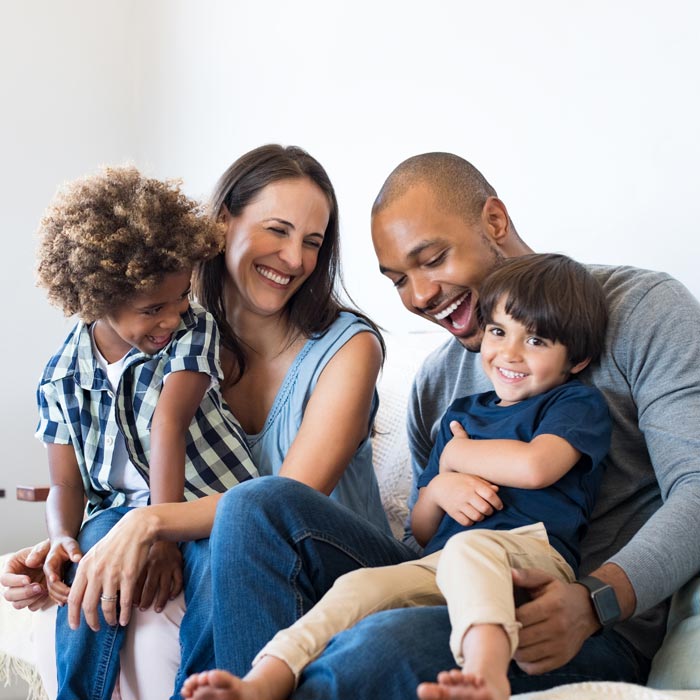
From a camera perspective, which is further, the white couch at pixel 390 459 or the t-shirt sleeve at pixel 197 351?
the white couch at pixel 390 459

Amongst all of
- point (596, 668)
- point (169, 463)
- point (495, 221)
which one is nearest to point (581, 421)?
point (596, 668)

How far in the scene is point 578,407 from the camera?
4.17ft

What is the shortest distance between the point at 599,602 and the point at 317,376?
767 mm

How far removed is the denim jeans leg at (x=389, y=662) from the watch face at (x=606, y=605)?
80mm

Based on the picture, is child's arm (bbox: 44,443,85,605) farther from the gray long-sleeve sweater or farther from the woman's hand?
the gray long-sleeve sweater

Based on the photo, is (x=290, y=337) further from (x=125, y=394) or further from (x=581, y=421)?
(x=581, y=421)

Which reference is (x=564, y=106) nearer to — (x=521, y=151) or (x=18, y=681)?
(x=521, y=151)

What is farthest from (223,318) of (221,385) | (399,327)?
(399,327)

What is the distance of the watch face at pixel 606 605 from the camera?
41.7 inches

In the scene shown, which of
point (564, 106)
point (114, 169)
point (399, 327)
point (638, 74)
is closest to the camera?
point (114, 169)

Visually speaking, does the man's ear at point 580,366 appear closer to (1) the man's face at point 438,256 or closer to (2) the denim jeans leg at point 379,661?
(1) the man's face at point 438,256

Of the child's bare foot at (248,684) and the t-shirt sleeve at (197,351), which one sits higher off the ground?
the t-shirt sleeve at (197,351)

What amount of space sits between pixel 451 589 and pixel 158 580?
0.59 m

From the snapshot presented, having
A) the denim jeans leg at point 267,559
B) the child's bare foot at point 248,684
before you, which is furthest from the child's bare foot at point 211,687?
the denim jeans leg at point 267,559
